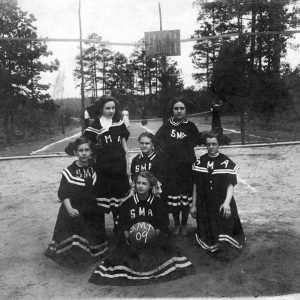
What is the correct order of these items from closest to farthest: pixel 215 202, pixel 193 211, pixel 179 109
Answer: pixel 215 202 < pixel 193 211 < pixel 179 109

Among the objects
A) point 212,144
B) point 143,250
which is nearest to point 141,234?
point 143,250

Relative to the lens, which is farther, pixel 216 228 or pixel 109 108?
pixel 109 108

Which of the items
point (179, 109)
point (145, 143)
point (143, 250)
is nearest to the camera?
point (143, 250)

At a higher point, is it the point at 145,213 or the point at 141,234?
the point at 145,213

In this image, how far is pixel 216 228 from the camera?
3.69m

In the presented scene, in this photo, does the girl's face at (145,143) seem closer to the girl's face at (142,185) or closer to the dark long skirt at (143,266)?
the girl's face at (142,185)

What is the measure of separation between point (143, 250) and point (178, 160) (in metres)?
1.21

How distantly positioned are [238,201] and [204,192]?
74.1 inches

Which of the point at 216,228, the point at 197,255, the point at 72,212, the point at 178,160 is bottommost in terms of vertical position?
the point at 197,255

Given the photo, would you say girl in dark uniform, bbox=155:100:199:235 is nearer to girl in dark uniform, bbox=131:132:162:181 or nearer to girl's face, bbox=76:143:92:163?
girl in dark uniform, bbox=131:132:162:181

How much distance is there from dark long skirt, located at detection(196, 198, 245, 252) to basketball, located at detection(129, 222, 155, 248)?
59cm

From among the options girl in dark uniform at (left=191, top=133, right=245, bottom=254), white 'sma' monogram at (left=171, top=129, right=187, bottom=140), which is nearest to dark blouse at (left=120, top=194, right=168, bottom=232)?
girl in dark uniform at (left=191, top=133, right=245, bottom=254)

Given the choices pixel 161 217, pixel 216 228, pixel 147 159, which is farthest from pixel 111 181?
pixel 216 228

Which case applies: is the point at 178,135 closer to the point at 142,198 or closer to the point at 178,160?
the point at 178,160
